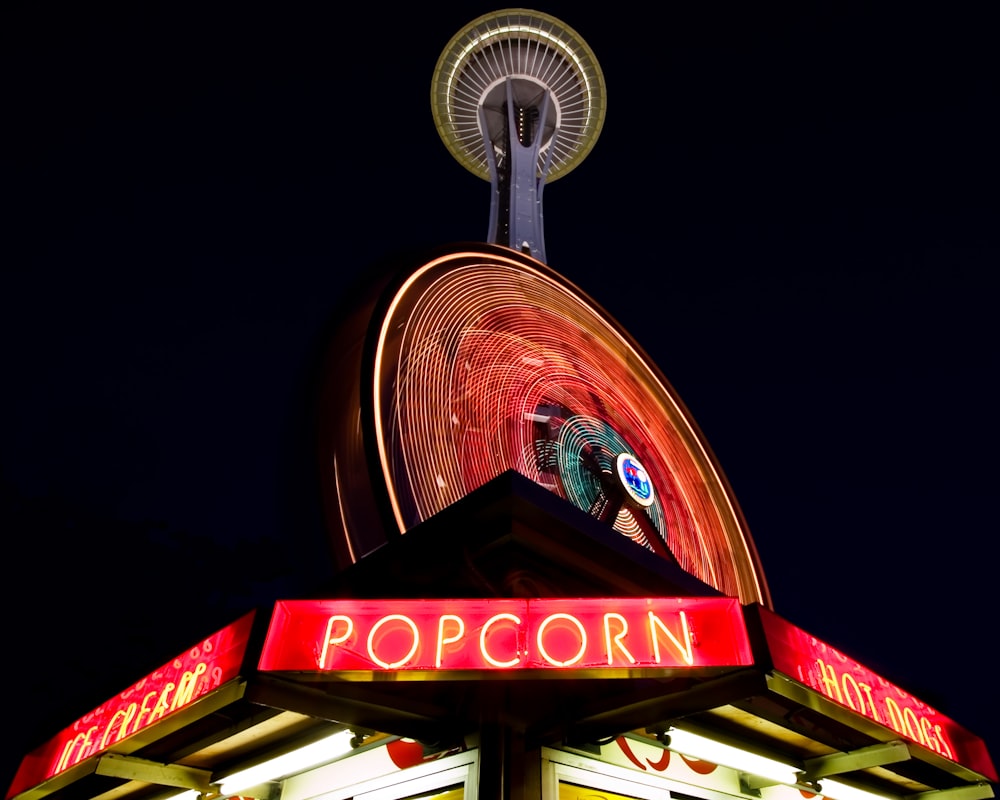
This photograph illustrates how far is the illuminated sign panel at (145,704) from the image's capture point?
12.9 ft

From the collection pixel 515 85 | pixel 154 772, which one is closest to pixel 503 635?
pixel 154 772

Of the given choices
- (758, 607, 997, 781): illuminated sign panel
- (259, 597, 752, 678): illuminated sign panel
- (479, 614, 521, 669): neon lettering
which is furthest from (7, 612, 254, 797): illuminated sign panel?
(758, 607, 997, 781): illuminated sign panel

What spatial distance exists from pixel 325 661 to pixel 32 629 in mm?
16692

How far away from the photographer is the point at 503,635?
3830 millimetres

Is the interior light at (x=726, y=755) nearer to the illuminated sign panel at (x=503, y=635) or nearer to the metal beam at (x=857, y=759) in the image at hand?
the metal beam at (x=857, y=759)

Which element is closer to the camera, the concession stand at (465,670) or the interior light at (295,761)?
the concession stand at (465,670)

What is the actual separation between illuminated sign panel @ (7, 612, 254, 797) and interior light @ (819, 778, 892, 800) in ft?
14.1

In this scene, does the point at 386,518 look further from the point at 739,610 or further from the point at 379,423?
the point at 739,610

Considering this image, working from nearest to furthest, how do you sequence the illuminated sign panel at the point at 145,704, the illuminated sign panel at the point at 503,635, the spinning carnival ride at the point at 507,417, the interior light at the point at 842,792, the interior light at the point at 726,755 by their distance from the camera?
1. the illuminated sign panel at the point at 503,635
2. the illuminated sign panel at the point at 145,704
3. the interior light at the point at 726,755
4. the interior light at the point at 842,792
5. the spinning carnival ride at the point at 507,417

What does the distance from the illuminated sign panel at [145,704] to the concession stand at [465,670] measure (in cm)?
2

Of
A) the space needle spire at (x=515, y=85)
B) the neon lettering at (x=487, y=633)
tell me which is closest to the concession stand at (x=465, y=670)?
the neon lettering at (x=487, y=633)

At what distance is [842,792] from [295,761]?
13.2 ft

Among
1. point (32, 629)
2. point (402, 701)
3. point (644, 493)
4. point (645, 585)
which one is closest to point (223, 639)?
point (402, 701)

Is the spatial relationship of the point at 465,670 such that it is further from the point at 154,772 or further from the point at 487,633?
the point at 154,772
